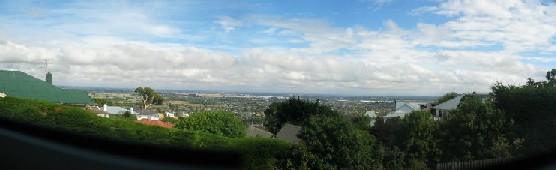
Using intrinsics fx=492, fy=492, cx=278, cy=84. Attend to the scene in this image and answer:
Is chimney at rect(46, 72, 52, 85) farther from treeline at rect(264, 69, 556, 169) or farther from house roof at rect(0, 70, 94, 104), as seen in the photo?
treeline at rect(264, 69, 556, 169)

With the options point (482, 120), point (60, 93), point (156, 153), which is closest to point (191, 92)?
point (60, 93)

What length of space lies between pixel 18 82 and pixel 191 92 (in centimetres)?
76

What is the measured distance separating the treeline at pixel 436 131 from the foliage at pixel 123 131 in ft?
2.40

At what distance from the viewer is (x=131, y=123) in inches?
59.2

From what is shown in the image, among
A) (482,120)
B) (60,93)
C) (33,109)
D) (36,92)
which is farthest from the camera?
(482,120)

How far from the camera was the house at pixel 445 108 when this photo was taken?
5.26 metres

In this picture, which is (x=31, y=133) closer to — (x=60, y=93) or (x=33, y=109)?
(x=33, y=109)

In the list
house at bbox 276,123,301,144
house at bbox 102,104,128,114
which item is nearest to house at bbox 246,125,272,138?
house at bbox 102,104,128,114

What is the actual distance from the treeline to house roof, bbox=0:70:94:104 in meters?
1.15

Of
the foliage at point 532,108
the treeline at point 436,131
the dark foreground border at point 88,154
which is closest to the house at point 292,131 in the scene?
the treeline at point 436,131

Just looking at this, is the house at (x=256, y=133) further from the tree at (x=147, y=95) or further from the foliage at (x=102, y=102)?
the foliage at (x=102, y=102)

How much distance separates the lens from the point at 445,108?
5977 mm

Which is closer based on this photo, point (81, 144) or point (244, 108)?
point (81, 144)

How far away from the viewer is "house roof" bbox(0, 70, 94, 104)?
→ 2.05 meters
